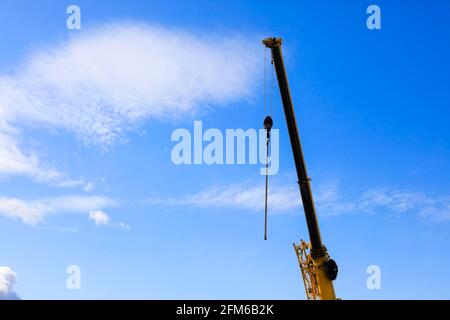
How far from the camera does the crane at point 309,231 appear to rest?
2758cm

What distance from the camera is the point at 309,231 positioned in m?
27.6

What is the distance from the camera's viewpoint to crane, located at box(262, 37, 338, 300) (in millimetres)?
27578

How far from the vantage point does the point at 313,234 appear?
2752cm

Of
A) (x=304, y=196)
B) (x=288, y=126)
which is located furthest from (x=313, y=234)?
(x=288, y=126)

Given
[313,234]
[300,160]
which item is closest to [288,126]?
[300,160]
